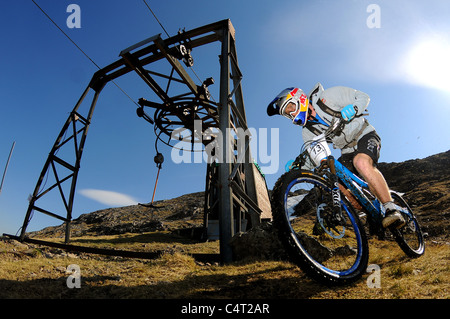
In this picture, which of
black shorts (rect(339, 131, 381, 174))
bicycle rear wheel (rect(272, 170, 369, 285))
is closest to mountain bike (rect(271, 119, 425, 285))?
bicycle rear wheel (rect(272, 170, 369, 285))

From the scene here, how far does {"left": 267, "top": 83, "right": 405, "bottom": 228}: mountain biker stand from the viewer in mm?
3482

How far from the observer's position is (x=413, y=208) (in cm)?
1340

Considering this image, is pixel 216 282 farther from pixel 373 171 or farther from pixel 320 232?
Result: pixel 373 171

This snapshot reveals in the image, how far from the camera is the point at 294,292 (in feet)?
8.19

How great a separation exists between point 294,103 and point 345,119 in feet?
2.46

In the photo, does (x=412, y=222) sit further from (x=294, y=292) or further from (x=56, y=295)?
(x=56, y=295)

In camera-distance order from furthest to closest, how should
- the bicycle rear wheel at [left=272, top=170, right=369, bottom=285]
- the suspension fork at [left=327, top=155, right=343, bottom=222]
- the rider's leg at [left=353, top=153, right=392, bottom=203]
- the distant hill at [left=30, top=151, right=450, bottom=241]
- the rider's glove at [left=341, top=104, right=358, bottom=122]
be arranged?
the distant hill at [left=30, top=151, right=450, bottom=241]
the rider's leg at [left=353, top=153, right=392, bottom=203]
the rider's glove at [left=341, top=104, right=358, bottom=122]
the suspension fork at [left=327, top=155, right=343, bottom=222]
the bicycle rear wheel at [left=272, top=170, right=369, bottom=285]

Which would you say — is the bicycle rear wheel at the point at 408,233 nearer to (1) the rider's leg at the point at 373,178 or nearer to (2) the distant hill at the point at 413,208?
(1) the rider's leg at the point at 373,178

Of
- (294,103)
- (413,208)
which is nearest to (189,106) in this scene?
(294,103)

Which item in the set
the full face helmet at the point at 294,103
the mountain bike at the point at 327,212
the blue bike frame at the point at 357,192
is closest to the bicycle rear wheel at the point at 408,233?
the mountain bike at the point at 327,212

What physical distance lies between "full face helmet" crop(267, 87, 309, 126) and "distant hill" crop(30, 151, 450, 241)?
6.77 m

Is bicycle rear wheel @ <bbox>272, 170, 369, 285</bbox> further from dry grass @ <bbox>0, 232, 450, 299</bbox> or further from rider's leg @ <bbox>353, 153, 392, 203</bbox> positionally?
rider's leg @ <bbox>353, 153, 392, 203</bbox>
